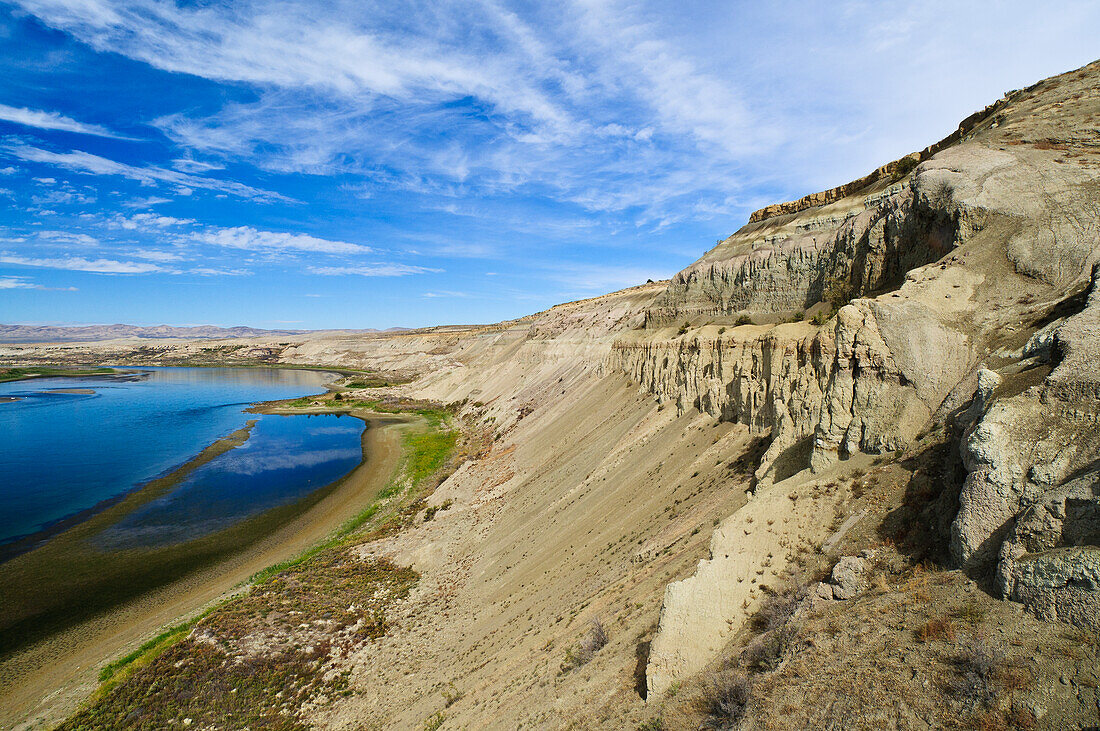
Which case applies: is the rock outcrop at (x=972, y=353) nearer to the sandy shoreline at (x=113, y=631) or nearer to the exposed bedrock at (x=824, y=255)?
the exposed bedrock at (x=824, y=255)

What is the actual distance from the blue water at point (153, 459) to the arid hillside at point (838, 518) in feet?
50.6

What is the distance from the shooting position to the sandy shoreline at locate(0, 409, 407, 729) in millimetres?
14648

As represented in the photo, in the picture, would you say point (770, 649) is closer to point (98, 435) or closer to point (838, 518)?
point (838, 518)

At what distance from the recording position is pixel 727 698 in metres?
6.79

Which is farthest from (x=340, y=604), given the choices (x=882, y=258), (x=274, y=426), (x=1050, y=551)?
(x=274, y=426)

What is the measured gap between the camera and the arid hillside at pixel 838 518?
5547 mm

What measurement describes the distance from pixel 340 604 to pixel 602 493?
1126cm

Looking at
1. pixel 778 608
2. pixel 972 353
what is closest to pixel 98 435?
pixel 778 608

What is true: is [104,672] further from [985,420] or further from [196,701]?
[985,420]

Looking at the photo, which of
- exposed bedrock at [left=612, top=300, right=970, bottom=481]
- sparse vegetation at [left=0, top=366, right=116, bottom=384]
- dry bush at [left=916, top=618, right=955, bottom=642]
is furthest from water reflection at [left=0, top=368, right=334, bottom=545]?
dry bush at [left=916, top=618, right=955, bottom=642]

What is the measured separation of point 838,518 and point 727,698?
4363 millimetres

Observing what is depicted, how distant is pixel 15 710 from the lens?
14.4 meters

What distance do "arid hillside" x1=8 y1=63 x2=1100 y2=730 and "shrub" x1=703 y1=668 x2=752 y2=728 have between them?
0.11 ft

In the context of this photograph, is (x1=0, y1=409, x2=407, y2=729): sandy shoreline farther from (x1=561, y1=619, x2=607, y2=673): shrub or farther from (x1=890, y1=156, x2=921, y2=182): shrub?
(x1=890, y1=156, x2=921, y2=182): shrub
